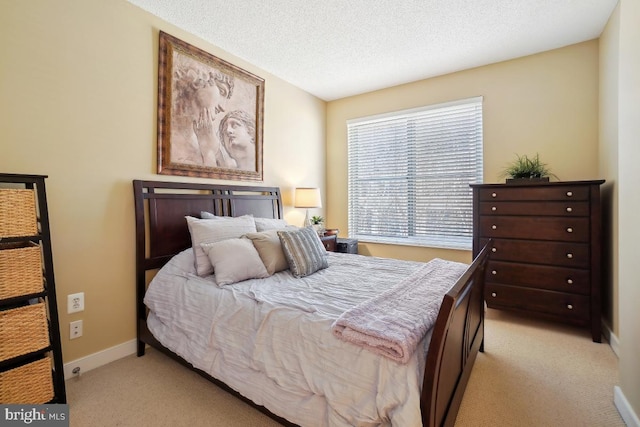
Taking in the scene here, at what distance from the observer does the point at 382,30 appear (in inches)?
102

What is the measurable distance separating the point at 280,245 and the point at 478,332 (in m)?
1.55

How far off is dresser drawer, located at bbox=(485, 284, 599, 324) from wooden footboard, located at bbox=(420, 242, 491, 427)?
3.70ft

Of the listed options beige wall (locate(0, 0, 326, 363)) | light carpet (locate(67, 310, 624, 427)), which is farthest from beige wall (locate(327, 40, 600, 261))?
beige wall (locate(0, 0, 326, 363))

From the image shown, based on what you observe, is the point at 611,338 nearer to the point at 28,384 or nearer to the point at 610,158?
the point at 610,158

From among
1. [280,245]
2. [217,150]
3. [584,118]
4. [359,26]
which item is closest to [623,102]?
[584,118]

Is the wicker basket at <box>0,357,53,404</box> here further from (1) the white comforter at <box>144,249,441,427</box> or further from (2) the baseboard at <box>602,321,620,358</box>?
(2) the baseboard at <box>602,321,620,358</box>

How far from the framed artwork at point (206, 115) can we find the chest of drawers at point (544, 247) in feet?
7.70

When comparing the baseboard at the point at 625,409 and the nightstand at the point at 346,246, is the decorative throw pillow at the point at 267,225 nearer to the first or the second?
the nightstand at the point at 346,246

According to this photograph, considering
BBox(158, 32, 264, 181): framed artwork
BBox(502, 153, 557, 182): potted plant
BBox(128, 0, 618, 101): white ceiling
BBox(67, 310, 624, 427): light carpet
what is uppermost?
BBox(128, 0, 618, 101): white ceiling

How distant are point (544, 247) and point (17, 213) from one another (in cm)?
362

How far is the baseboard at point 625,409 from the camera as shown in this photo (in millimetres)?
1441

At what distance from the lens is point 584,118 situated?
2.81 metres

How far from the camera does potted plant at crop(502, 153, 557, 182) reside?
2.78 metres

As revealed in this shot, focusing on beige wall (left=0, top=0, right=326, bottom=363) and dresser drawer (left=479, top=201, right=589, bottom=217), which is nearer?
beige wall (left=0, top=0, right=326, bottom=363)
